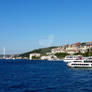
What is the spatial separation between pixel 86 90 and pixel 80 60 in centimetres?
5400

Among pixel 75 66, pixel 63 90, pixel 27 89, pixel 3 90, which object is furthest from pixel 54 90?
pixel 75 66

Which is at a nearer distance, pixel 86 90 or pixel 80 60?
pixel 86 90

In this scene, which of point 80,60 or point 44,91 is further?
point 80,60

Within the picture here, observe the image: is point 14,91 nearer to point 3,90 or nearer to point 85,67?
point 3,90

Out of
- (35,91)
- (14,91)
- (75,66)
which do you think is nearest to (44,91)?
(35,91)

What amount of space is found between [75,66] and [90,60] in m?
6.24

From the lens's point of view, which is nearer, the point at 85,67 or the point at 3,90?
the point at 3,90

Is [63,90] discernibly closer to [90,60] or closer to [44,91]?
[44,91]

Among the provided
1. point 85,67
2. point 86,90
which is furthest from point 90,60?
point 86,90

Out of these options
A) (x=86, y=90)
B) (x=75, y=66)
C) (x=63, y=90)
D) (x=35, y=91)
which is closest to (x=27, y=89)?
(x=35, y=91)

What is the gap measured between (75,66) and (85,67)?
3.65 meters

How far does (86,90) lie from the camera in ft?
126

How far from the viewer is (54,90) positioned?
126 feet

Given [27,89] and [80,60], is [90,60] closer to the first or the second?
[80,60]
